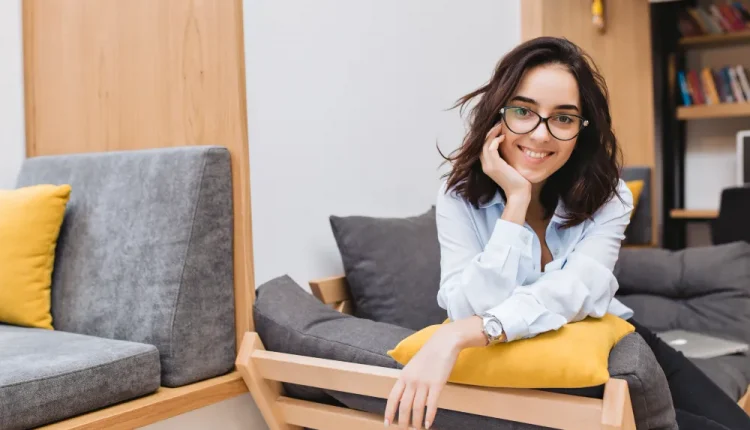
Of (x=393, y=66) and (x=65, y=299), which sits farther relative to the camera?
(x=393, y=66)

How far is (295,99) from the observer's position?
6.24 ft

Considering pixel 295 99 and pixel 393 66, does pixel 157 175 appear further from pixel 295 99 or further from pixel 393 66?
pixel 393 66

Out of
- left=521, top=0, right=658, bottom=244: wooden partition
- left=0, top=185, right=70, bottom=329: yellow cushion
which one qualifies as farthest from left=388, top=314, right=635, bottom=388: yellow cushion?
left=521, top=0, right=658, bottom=244: wooden partition

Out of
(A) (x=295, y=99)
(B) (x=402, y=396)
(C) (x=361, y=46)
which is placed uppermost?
(C) (x=361, y=46)

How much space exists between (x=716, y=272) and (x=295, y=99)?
4.82 feet

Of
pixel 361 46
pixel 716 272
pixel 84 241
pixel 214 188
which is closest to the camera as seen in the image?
pixel 214 188

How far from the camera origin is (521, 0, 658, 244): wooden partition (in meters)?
4.00

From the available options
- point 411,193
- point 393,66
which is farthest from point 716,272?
point 393,66

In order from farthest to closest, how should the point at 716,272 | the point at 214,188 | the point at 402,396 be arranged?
the point at 716,272 < the point at 214,188 < the point at 402,396

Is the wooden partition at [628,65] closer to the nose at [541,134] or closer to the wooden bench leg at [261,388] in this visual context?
the nose at [541,134]

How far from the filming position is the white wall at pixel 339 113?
1.79m

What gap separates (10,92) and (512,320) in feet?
5.83

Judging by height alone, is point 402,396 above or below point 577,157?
below

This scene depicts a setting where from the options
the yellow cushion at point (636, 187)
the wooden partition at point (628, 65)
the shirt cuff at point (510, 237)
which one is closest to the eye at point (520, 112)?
the shirt cuff at point (510, 237)
